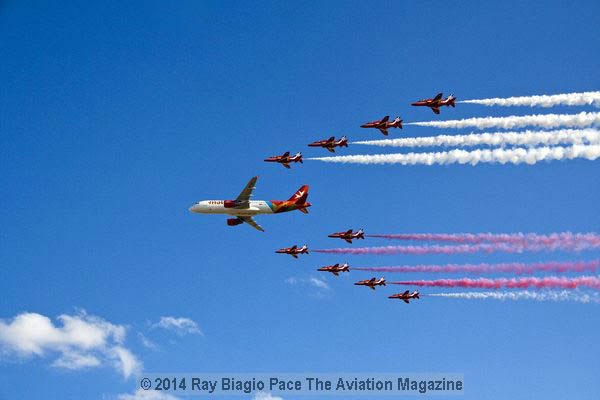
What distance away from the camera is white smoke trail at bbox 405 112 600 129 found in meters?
91.8

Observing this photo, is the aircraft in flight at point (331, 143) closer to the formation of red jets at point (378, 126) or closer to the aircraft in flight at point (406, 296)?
the formation of red jets at point (378, 126)

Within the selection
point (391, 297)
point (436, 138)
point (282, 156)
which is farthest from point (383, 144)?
point (391, 297)

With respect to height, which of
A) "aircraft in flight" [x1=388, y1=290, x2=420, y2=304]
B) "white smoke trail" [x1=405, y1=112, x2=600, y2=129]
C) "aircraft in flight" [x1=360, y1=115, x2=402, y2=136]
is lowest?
"aircraft in flight" [x1=388, y1=290, x2=420, y2=304]

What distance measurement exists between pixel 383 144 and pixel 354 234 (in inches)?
878

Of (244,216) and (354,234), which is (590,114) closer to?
(354,234)

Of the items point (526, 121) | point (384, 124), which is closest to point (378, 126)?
point (384, 124)

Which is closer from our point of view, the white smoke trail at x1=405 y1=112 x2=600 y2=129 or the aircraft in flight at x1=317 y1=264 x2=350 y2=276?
the white smoke trail at x1=405 y1=112 x2=600 y2=129

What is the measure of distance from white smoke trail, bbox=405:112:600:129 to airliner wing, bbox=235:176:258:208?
28809mm

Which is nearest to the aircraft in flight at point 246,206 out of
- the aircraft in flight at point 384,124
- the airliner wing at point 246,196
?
the airliner wing at point 246,196

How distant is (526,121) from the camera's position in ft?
325

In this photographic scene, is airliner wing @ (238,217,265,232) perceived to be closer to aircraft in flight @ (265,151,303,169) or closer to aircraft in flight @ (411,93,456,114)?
aircraft in flight @ (265,151,303,169)

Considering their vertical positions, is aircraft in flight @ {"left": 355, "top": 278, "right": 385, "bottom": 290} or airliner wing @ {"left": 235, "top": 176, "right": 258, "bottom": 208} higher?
airliner wing @ {"left": 235, "top": 176, "right": 258, "bottom": 208}

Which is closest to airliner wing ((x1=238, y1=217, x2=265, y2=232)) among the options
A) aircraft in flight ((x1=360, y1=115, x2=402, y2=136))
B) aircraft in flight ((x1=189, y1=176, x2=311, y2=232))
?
aircraft in flight ((x1=189, y1=176, x2=311, y2=232))

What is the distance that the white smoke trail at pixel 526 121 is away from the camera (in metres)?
91.8
